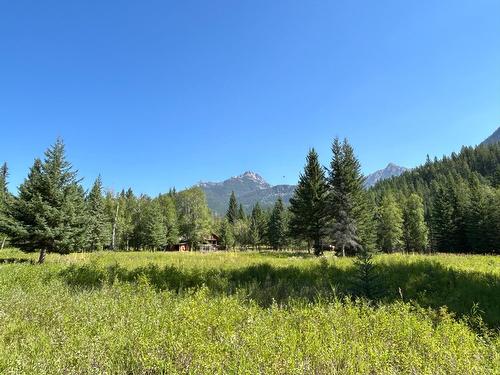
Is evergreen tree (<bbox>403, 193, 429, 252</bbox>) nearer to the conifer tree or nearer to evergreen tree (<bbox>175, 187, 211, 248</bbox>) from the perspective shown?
the conifer tree

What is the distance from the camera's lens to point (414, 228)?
71.1 metres

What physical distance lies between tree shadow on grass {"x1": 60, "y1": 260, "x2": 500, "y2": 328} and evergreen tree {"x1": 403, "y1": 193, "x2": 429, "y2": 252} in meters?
66.3

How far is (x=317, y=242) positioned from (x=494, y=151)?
164 metres

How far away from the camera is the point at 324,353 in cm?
404

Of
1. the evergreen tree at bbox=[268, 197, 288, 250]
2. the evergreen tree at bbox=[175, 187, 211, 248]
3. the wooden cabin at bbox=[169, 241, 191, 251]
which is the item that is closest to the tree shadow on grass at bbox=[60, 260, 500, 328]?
the evergreen tree at bbox=[175, 187, 211, 248]

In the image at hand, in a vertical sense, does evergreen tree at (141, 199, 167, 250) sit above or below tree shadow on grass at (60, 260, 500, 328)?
above

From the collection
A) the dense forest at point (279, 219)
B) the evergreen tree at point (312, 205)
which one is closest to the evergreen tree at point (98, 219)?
the dense forest at point (279, 219)

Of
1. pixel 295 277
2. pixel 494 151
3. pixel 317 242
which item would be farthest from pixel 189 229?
pixel 494 151

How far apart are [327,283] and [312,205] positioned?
2704 cm

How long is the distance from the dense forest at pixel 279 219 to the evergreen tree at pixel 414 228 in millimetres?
232

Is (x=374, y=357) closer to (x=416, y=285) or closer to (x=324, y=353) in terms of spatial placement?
(x=324, y=353)

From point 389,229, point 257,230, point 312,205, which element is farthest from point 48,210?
point 257,230

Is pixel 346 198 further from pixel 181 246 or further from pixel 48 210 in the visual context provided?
pixel 181 246

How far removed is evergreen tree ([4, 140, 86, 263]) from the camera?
19922 millimetres
